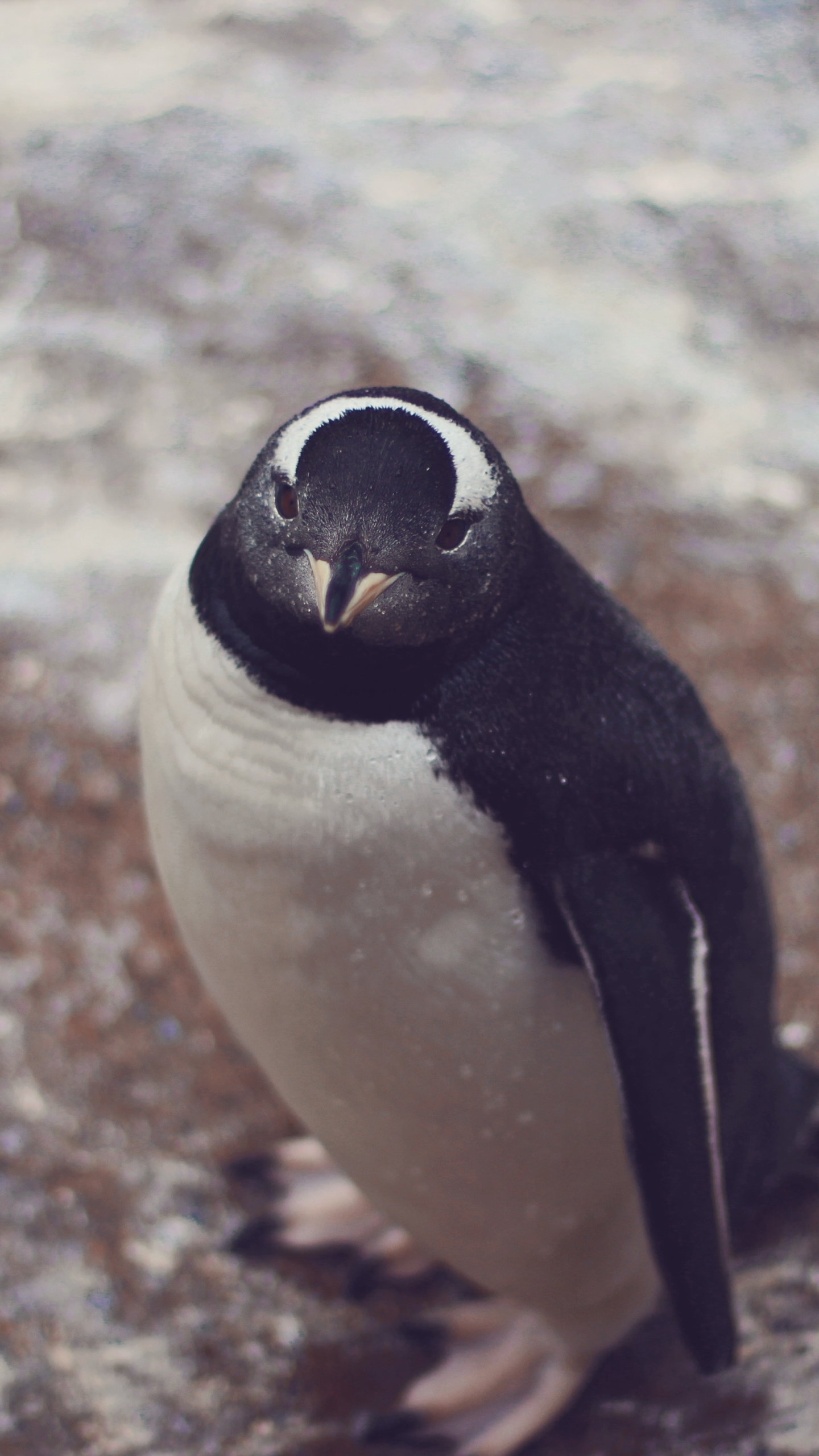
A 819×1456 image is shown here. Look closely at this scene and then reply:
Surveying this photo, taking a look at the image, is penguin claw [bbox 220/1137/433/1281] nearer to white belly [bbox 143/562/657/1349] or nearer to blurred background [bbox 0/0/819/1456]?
blurred background [bbox 0/0/819/1456]

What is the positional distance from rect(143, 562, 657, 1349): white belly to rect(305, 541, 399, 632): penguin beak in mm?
134

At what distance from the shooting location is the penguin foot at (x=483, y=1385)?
1395 mm

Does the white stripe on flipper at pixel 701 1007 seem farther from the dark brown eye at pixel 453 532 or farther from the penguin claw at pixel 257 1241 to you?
the penguin claw at pixel 257 1241

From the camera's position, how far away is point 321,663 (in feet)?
3.26

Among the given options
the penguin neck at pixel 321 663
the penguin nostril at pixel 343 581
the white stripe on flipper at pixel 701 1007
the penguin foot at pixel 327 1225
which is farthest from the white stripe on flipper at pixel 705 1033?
the penguin foot at pixel 327 1225

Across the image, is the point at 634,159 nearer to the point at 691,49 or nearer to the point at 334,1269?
the point at 691,49

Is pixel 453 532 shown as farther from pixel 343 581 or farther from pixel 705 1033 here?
pixel 705 1033

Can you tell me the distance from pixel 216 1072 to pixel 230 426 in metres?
1.17

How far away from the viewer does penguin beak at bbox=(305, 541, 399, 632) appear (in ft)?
2.92

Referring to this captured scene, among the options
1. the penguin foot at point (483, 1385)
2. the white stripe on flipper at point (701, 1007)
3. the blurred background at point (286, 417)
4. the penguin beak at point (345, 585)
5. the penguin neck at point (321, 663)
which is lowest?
the penguin foot at point (483, 1385)

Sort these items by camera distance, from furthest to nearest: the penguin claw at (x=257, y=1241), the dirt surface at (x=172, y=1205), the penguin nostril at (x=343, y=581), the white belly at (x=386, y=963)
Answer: the penguin claw at (x=257, y=1241)
the dirt surface at (x=172, y=1205)
the white belly at (x=386, y=963)
the penguin nostril at (x=343, y=581)

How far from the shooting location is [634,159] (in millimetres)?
2873

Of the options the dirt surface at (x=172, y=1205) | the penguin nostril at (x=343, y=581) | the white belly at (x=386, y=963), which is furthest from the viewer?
the dirt surface at (x=172, y=1205)

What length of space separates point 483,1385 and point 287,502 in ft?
3.11
